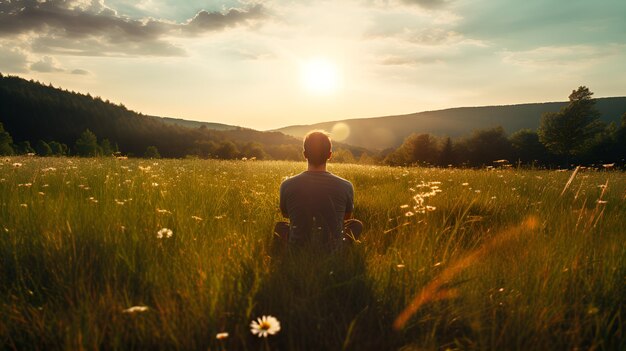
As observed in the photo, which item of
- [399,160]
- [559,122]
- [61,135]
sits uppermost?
[61,135]

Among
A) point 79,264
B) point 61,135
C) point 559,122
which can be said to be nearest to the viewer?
point 79,264

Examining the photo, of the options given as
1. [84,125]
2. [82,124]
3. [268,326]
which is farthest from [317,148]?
[82,124]

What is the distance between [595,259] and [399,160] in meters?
86.1

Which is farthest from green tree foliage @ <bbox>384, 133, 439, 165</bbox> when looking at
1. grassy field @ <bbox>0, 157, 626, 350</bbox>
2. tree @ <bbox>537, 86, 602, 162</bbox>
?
grassy field @ <bbox>0, 157, 626, 350</bbox>

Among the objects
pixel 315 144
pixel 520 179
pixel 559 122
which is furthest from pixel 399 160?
pixel 315 144

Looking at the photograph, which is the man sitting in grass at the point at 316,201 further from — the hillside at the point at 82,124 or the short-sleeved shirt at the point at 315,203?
the hillside at the point at 82,124

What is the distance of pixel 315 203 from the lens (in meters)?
4.13

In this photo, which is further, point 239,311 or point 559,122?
point 559,122

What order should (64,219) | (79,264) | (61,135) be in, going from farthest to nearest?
(61,135)
(64,219)
(79,264)

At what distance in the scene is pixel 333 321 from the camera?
2068 mm

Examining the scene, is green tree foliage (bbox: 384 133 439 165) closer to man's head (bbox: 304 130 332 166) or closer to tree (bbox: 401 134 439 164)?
tree (bbox: 401 134 439 164)

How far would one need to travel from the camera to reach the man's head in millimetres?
4379

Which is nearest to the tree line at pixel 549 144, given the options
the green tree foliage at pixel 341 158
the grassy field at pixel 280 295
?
the green tree foliage at pixel 341 158

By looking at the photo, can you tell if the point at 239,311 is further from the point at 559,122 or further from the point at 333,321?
the point at 559,122
